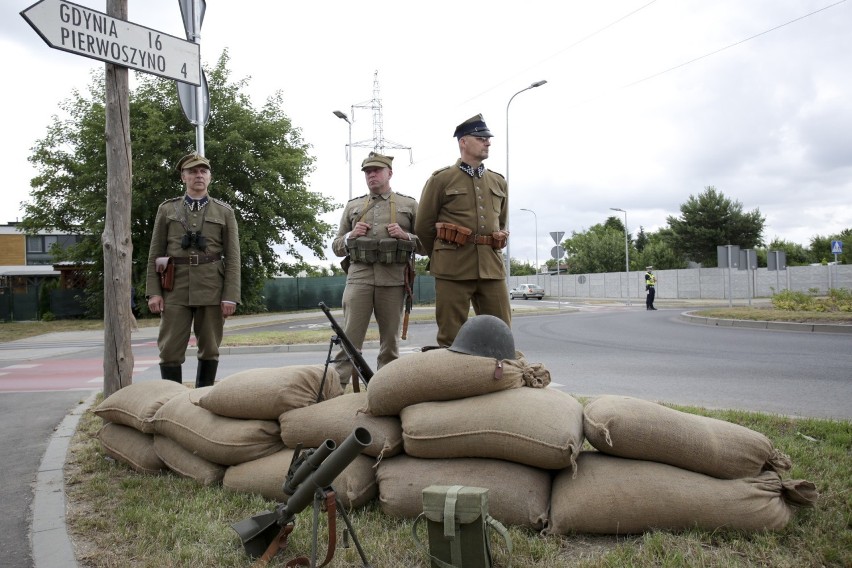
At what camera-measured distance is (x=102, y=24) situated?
4453mm

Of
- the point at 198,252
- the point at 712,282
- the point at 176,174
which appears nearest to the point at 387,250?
the point at 198,252

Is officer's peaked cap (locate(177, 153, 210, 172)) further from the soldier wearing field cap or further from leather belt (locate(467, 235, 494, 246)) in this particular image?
leather belt (locate(467, 235, 494, 246))

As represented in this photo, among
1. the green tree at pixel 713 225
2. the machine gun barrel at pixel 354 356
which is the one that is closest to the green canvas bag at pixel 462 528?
the machine gun barrel at pixel 354 356

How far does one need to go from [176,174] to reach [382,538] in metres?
23.1

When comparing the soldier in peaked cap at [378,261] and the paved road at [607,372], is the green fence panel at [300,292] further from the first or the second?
the soldier in peaked cap at [378,261]

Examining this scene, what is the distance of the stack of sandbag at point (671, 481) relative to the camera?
265cm

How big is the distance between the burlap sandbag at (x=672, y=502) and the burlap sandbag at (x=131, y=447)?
2.37m

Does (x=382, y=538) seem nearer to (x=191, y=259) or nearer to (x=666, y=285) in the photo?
(x=191, y=259)

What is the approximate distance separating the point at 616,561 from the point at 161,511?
2032 mm

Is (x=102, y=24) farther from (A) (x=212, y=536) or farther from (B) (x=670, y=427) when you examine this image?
(B) (x=670, y=427)

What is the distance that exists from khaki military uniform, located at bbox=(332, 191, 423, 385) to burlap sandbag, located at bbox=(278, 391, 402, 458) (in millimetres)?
1282

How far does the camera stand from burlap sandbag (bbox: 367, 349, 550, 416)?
3.02m

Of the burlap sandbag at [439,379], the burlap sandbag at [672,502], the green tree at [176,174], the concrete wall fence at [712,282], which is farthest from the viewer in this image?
the concrete wall fence at [712,282]

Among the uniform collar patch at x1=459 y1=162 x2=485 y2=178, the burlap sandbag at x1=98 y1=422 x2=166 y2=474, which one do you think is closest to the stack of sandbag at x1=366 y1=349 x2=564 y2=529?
the burlap sandbag at x1=98 y1=422 x2=166 y2=474
